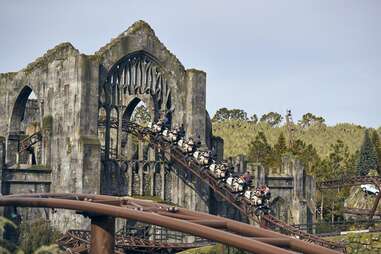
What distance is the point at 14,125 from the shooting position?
168ft

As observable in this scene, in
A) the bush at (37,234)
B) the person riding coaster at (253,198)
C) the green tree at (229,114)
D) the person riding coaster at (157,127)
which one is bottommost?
the bush at (37,234)

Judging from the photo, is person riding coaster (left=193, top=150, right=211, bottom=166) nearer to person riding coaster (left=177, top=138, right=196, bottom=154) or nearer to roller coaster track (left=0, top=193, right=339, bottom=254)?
person riding coaster (left=177, top=138, right=196, bottom=154)

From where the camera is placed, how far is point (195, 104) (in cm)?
4934

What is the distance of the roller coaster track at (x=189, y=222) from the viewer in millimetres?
10469

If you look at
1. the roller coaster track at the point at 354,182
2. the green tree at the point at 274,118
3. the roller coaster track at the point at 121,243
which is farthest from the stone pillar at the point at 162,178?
the green tree at the point at 274,118

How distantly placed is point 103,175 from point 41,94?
7781 millimetres

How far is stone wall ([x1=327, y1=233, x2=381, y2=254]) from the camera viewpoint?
145 ft

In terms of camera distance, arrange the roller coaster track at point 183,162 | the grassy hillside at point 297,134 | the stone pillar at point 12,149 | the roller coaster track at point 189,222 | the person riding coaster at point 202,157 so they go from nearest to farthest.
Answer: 1. the roller coaster track at point 189,222
2. the roller coaster track at point 183,162
3. the person riding coaster at point 202,157
4. the stone pillar at point 12,149
5. the grassy hillside at point 297,134

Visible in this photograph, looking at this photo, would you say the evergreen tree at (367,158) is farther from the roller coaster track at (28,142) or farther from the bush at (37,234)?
the bush at (37,234)

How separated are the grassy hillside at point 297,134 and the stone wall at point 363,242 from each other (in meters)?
65.0

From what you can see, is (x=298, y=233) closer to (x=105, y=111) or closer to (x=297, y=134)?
(x=105, y=111)

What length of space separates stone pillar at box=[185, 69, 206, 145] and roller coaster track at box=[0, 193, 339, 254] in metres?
34.4

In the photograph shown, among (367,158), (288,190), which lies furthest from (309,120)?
(288,190)

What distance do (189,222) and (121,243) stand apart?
27254 millimetres
